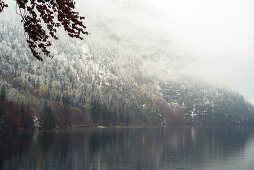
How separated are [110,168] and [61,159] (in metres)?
16.7

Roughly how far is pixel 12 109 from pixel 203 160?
115 m

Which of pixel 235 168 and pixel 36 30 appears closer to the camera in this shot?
pixel 36 30

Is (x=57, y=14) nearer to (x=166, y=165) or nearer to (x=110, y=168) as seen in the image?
(x=110, y=168)

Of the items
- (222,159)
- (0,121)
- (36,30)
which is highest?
(36,30)

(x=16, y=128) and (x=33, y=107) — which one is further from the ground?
(x=33, y=107)

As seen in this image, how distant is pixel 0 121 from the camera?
460 ft

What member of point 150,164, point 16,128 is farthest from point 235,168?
point 16,128

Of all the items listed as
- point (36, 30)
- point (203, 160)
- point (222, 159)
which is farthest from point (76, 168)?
point (36, 30)

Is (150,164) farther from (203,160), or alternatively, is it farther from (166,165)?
(203,160)

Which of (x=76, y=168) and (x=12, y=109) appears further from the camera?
(x=12, y=109)

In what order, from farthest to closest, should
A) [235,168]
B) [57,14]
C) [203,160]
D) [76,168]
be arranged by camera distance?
[203,160], [235,168], [76,168], [57,14]

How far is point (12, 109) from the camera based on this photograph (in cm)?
15250

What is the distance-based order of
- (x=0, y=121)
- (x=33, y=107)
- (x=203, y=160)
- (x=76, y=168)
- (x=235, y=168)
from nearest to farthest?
(x=76, y=168) < (x=235, y=168) < (x=203, y=160) < (x=0, y=121) < (x=33, y=107)

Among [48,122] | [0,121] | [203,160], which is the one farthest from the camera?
[48,122]
